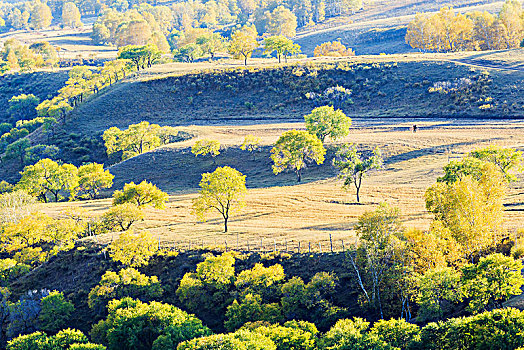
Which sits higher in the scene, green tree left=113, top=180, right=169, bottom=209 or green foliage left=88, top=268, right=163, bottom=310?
Result: green tree left=113, top=180, right=169, bottom=209

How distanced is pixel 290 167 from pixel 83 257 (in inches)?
1713

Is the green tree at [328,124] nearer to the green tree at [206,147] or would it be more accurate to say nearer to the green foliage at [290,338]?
the green tree at [206,147]

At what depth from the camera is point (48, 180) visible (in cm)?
10169

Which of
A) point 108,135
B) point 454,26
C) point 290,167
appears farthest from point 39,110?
point 454,26


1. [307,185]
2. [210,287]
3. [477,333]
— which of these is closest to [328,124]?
[307,185]

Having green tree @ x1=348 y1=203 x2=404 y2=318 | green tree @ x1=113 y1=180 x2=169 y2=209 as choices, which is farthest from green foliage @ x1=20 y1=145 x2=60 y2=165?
green tree @ x1=348 y1=203 x2=404 y2=318

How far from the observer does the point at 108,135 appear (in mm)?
126812

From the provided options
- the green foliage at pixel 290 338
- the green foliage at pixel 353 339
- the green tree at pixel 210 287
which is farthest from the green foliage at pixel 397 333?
the green tree at pixel 210 287

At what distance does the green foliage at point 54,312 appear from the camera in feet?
186

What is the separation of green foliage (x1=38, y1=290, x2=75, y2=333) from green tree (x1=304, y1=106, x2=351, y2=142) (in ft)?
198

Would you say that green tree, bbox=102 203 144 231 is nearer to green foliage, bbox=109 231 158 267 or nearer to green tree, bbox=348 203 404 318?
green foliage, bbox=109 231 158 267

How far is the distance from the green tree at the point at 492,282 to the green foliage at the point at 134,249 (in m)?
34.3

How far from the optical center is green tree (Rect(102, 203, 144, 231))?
7125cm

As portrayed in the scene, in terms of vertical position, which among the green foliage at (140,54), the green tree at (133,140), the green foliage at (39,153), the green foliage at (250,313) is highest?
the green foliage at (140,54)
